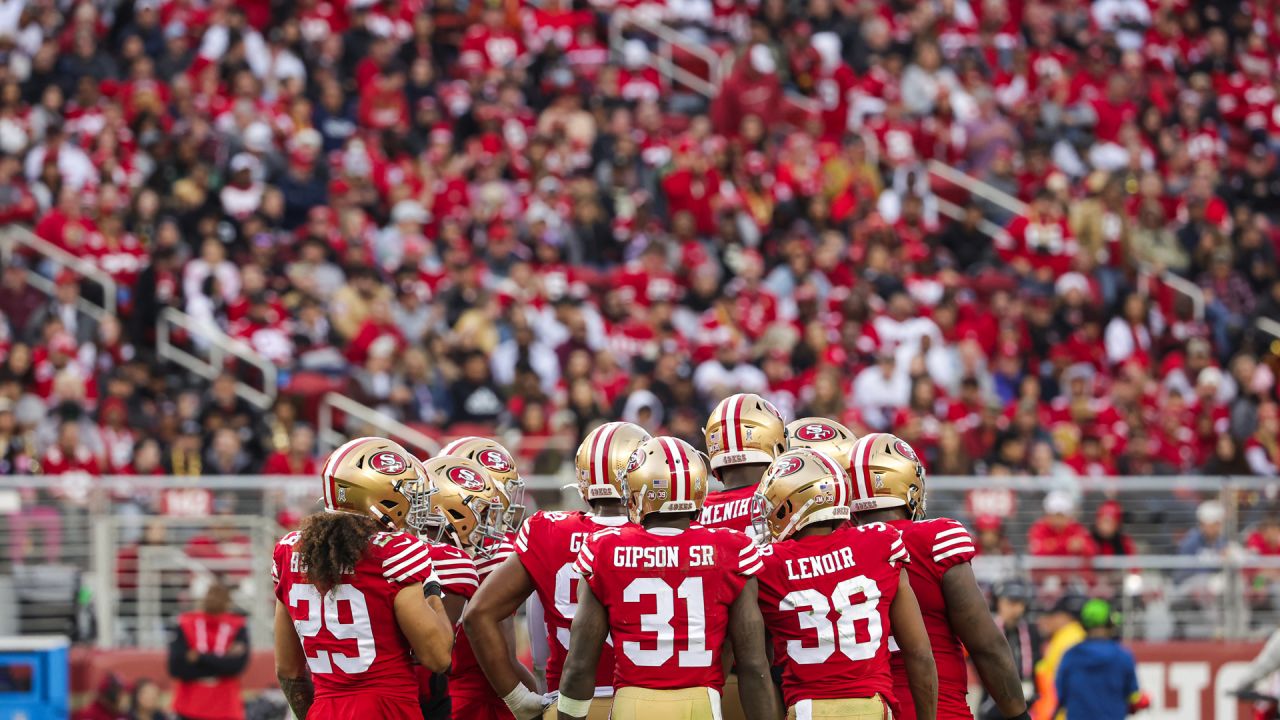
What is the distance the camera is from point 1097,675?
10.6 meters

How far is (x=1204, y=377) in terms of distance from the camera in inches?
728

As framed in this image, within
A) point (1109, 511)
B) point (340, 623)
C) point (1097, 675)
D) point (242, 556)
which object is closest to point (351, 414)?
point (242, 556)

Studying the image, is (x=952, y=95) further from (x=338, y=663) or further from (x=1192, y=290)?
(x=338, y=663)

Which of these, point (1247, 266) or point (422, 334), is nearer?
point (422, 334)

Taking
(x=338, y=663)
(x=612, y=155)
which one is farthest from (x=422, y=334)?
(x=338, y=663)

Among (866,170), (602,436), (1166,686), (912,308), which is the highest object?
(866,170)

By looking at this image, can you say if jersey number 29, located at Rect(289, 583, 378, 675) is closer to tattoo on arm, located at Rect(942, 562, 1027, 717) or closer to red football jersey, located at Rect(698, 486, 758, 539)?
red football jersey, located at Rect(698, 486, 758, 539)

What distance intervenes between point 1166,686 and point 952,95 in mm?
9564

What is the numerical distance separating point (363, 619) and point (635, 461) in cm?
111

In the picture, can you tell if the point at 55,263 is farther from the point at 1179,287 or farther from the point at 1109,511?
the point at 1179,287

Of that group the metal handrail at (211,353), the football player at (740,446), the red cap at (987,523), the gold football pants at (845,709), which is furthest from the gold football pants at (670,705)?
the metal handrail at (211,353)

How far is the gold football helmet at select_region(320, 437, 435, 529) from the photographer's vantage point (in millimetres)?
7395

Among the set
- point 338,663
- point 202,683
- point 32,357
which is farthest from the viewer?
point 32,357

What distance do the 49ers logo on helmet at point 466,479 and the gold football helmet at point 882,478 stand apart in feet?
5.08
